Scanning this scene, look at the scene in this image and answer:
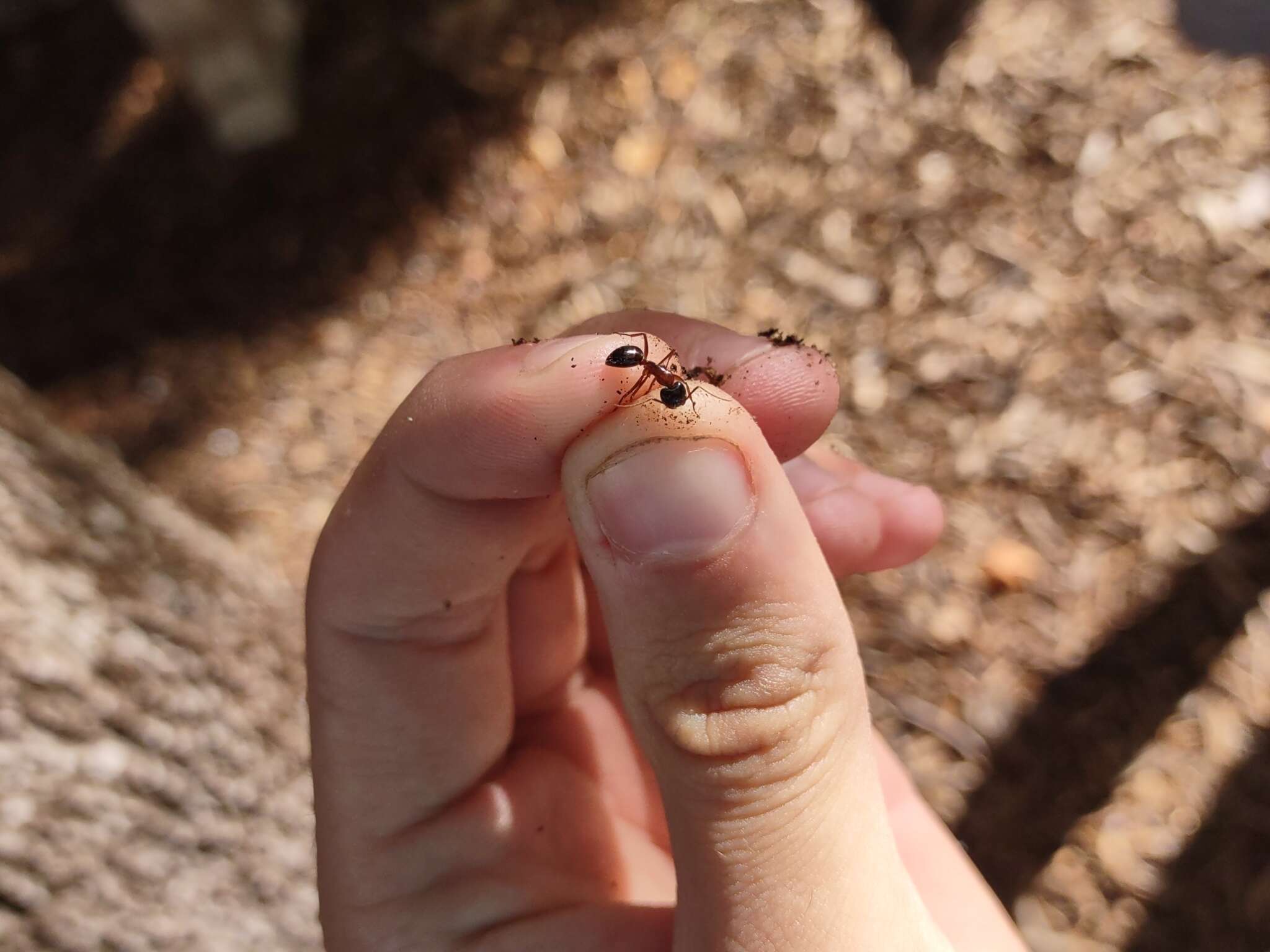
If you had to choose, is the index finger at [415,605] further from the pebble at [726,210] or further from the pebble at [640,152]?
the pebble at [640,152]

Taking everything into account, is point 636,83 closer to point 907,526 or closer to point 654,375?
point 907,526

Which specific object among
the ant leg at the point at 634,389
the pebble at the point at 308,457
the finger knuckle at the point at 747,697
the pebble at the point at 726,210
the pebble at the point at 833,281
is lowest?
the pebble at the point at 308,457

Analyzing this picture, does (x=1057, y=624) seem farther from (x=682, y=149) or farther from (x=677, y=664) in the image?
(x=682, y=149)

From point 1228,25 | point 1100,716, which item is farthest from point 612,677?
point 1228,25

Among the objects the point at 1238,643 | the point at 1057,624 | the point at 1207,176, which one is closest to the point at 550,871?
the point at 1057,624

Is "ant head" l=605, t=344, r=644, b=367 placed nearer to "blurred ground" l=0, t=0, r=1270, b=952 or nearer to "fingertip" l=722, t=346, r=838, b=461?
"fingertip" l=722, t=346, r=838, b=461

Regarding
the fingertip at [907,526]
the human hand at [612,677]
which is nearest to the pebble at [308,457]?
the human hand at [612,677]
